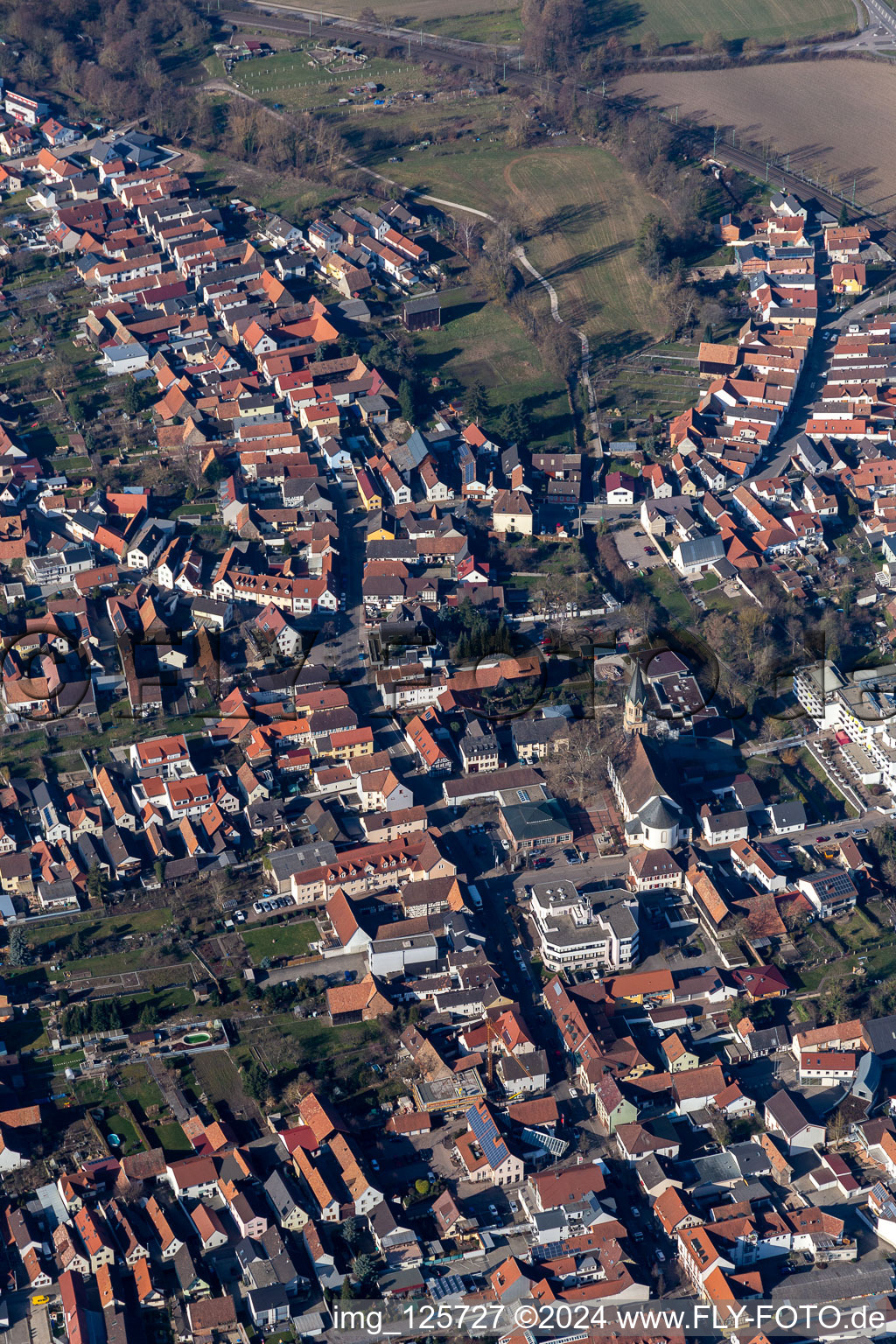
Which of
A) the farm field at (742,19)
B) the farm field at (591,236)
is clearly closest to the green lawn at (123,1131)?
the farm field at (591,236)

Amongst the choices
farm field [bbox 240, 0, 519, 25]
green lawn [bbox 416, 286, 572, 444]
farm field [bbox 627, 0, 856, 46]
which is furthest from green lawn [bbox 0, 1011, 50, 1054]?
farm field [bbox 627, 0, 856, 46]

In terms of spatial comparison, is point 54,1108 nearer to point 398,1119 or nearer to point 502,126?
point 398,1119

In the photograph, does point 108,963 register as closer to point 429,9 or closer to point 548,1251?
point 548,1251

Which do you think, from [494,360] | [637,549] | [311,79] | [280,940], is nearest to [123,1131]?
[280,940]

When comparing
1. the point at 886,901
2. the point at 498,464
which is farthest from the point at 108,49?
the point at 886,901

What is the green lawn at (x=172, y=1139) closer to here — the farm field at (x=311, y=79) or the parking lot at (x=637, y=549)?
the parking lot at (x=637, y=549)

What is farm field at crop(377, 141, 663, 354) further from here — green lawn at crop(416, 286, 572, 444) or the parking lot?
the parking lot

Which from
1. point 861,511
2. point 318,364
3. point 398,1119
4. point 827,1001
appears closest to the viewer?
point 398,1119
